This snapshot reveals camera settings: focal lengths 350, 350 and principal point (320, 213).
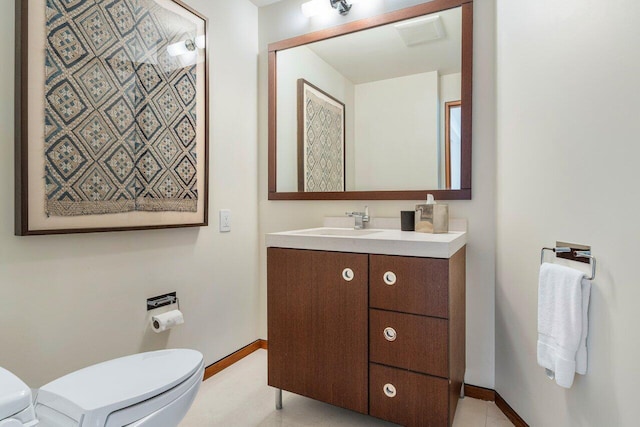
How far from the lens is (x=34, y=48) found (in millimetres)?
1244

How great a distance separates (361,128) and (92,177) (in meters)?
1.43

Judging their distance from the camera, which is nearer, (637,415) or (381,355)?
(637,415)

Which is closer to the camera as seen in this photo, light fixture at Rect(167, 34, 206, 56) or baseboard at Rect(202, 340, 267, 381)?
light fixture at Rect(167, 34, 206, 56)

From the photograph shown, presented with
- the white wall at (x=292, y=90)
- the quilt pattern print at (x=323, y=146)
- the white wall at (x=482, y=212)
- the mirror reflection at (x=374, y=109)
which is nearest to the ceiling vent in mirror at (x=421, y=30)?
the mirror reflection at (x=374, y=109)

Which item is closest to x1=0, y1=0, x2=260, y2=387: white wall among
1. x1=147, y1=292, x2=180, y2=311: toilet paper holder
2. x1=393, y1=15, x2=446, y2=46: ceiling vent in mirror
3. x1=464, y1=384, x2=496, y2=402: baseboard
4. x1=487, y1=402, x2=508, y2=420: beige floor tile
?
x1=147, y1=292, x2=180, y2=311: toilet paper holder

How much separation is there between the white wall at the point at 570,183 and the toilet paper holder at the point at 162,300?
1658mm

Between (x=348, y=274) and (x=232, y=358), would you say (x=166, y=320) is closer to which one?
(x=232, y=358)

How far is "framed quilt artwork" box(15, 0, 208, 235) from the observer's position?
1.25m

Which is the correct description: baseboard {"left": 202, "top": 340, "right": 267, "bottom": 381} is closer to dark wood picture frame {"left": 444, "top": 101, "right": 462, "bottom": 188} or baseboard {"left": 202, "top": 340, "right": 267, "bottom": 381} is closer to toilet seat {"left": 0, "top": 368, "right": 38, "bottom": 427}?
toilet seat {"left": 0, "top": 368, "right": 38, "bottom": 427}

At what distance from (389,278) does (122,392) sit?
0.98m

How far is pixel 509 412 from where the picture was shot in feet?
5.39

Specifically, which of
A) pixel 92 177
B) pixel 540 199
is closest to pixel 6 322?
pixel 92 177

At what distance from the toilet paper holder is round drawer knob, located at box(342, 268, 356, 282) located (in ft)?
3.07

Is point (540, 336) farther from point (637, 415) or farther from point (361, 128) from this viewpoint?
point (361, 128)
